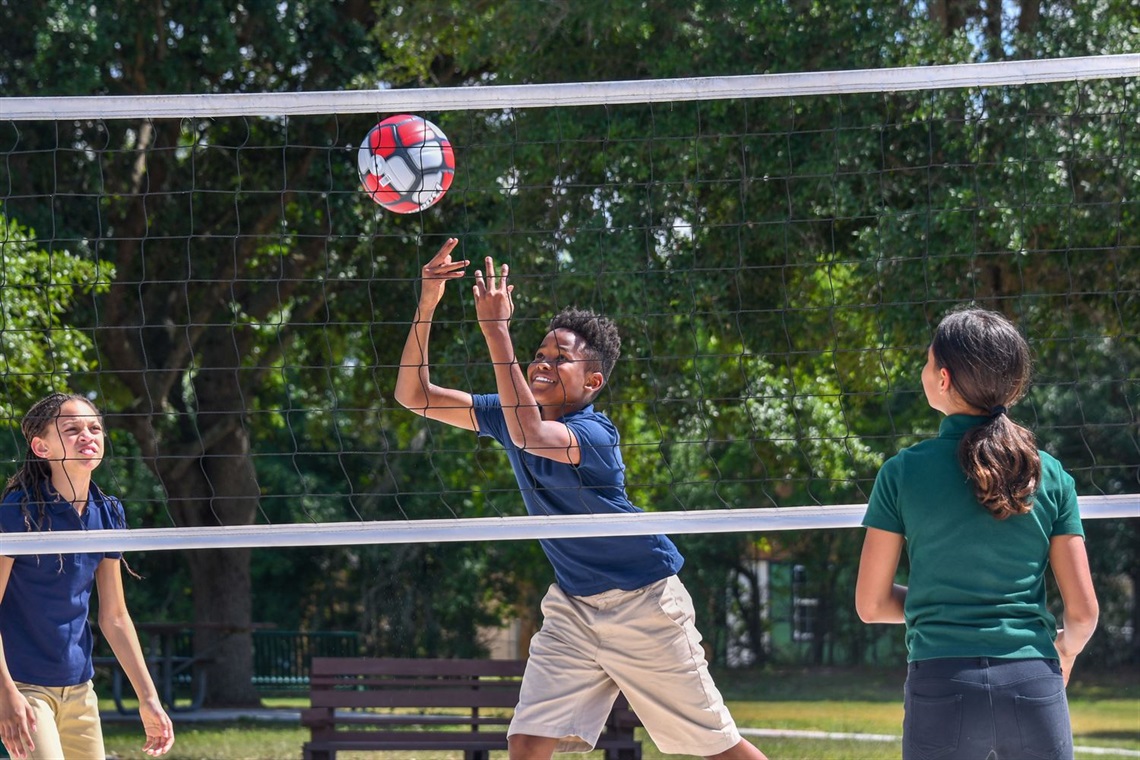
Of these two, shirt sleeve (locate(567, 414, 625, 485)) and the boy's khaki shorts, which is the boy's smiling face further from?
the boy's khaki shorts

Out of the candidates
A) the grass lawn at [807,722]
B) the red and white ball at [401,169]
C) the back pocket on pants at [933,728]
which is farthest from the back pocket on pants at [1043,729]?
the grass lawn at [807,722]

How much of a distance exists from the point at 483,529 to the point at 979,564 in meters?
1.92

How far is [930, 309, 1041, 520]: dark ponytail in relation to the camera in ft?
9.98

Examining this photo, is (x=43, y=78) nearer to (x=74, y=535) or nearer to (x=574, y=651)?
(x=74, y=535)

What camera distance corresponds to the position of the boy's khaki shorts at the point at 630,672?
4.33 m

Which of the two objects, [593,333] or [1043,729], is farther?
[593,333]

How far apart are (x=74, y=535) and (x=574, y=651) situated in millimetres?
1623

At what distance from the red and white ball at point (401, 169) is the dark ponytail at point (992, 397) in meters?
2.84

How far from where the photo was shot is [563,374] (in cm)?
450

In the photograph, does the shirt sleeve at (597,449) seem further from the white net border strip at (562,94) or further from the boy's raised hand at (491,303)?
the white net border strip at (562,94)

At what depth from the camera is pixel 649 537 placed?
4488 mm

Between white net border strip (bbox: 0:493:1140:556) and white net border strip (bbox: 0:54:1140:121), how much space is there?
1.41 m

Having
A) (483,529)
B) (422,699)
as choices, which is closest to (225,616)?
(422,699)

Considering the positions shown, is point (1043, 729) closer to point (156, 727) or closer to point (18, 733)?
point (156, 727)
